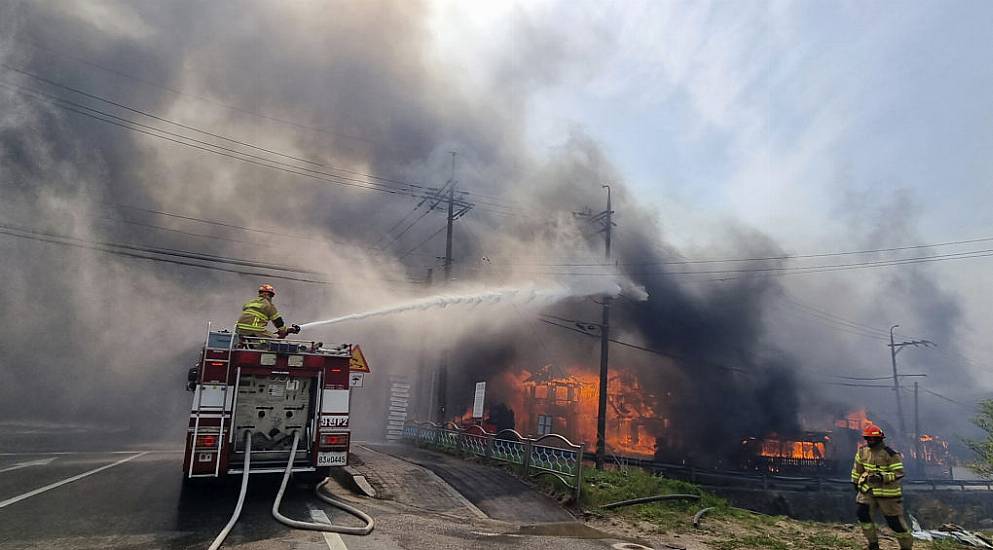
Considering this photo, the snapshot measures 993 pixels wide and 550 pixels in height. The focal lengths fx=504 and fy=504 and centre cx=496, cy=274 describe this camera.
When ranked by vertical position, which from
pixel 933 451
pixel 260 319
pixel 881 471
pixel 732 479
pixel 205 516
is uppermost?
pixel 260 319

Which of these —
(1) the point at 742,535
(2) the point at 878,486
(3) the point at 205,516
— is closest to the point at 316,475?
(3) the point at 205,516

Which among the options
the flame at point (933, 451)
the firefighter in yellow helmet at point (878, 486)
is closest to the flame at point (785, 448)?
the firefighter in yellow helmet at point (878, 486)

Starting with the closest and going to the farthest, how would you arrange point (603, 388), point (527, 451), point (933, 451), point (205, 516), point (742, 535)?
point (205, 516), point (742, 535), point (527, 451), point (603, 388), point (933, 451)

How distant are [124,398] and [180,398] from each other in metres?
2.34

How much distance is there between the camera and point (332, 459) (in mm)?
8039

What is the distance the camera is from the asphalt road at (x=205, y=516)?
5309 millimetres

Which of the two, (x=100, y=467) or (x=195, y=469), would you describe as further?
(x=100, y=467)

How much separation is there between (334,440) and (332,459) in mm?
290

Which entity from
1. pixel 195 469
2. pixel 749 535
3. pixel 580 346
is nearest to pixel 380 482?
pixel 195 469

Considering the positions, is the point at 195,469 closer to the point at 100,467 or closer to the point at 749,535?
the point at 100,467

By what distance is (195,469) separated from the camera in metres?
7.16

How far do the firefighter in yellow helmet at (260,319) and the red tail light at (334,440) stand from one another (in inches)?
76.4

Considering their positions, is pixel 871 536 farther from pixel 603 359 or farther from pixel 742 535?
pixel 603 359

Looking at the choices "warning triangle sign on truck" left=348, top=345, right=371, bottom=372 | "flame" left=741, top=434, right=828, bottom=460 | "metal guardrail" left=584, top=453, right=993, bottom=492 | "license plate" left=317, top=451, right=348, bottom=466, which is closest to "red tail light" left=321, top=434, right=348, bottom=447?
"license plate" left=317, top=451, right=348, bottom=466
